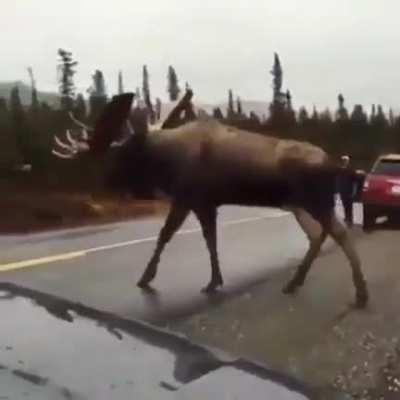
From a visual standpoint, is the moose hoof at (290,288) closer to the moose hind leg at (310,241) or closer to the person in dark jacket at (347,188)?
the moose hind leg at (310,241)

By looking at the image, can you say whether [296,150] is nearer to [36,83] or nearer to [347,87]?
[347,87]

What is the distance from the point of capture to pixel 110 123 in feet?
5.89

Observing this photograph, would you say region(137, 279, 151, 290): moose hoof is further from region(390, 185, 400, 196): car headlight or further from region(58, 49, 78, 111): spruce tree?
region(390, 185, 400, 196): car headlight

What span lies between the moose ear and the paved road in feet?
0.51

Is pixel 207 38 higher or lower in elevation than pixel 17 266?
higher

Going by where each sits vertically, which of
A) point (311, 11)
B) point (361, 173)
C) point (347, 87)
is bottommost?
point (361, 173)

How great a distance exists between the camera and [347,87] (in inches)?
77.4

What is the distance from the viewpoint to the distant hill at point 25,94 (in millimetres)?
1805

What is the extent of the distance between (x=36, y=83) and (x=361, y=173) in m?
0.64

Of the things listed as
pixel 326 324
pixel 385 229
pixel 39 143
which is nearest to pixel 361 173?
pixel 385 229

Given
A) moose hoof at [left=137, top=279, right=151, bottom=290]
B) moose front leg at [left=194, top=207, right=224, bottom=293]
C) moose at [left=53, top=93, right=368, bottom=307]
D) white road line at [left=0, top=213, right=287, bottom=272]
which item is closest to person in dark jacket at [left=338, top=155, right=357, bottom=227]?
moose at [left=53, top=93, right=368, bottom=307]

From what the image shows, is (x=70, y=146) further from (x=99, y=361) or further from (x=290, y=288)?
(x=290, y=288)

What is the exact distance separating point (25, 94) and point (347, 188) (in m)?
0.63

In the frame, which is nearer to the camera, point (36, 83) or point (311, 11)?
point (36, 83)
